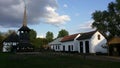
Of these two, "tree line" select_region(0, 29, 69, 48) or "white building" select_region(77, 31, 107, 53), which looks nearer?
"white building" select_region(77, 31, 107, 53)

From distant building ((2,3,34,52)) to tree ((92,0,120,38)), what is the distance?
21085 millimetres

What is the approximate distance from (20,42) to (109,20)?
1172 inches

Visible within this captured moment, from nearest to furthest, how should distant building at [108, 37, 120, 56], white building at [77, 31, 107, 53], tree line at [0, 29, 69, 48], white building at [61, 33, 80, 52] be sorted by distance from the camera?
distant building at [108, 37, 120, 56], white building at [77, 31, 107, 53], white building at [61, 33, 80, 52], tree line at [0, 29, 69, 48]

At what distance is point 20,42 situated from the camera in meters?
76.2

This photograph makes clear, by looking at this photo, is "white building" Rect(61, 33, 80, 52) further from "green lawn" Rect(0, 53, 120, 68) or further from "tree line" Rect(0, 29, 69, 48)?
"green lawn" Rect(0, 53, 120, 68)

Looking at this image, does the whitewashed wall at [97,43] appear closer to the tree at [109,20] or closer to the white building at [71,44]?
the tree at [109,20]

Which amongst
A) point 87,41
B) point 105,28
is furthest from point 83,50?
point 105,28

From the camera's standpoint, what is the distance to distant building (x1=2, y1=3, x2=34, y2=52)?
72863 millimetres

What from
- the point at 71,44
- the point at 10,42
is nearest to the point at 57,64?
the point at 71,44

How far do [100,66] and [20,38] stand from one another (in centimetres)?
5606


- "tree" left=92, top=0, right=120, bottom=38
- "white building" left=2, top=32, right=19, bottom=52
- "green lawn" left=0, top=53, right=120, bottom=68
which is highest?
"tree" left=92, top=0, right=120, bottom=38

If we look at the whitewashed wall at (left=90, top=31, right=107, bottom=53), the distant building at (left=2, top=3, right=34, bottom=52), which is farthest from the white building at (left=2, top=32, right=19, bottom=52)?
the whitewashed wall at (left=90, top=31, right=107, bottom=53)

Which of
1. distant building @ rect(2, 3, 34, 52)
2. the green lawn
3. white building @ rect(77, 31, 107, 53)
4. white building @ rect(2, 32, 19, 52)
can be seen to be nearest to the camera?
the green lawn

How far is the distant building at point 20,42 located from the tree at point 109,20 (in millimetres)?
21085
